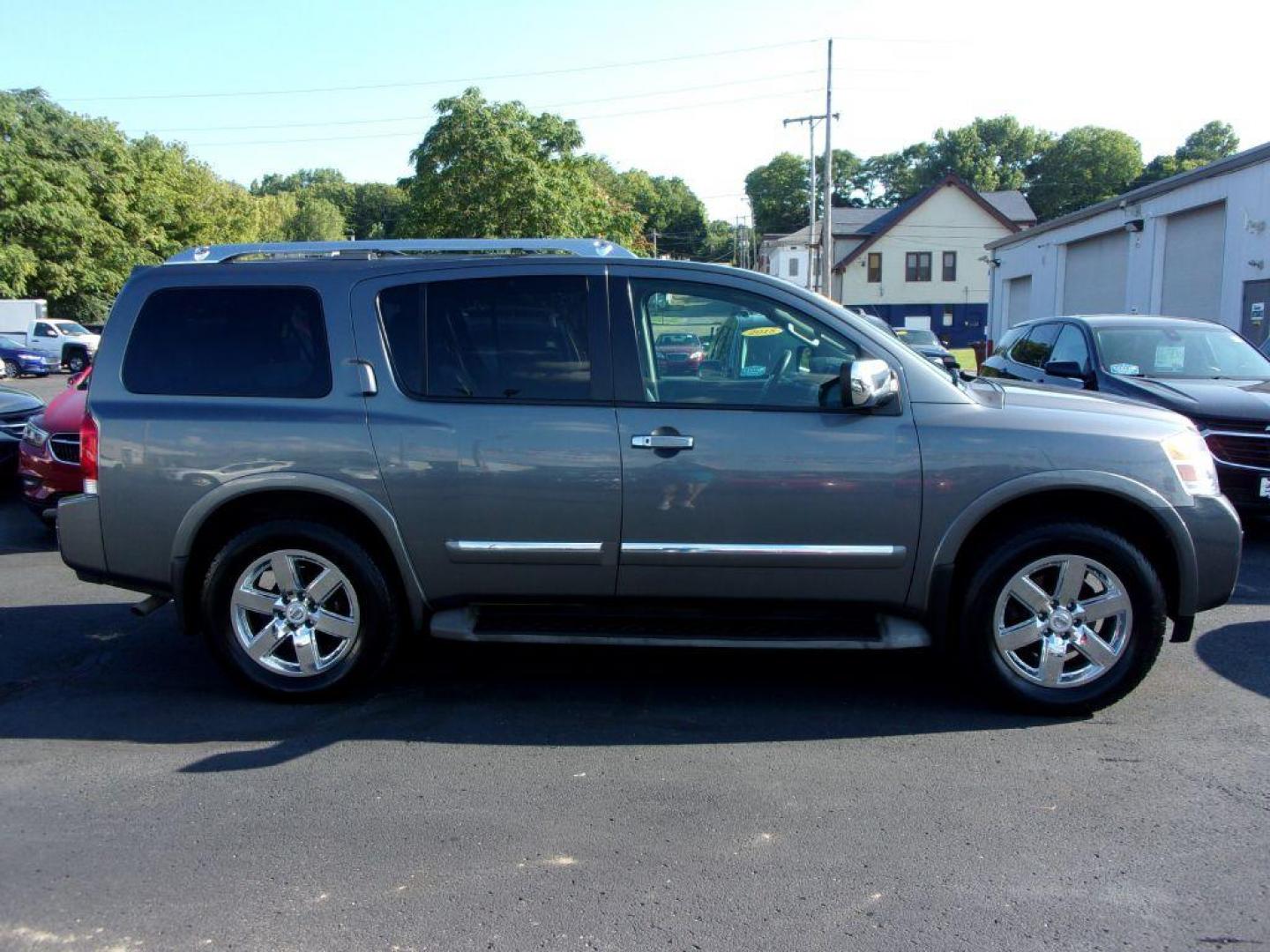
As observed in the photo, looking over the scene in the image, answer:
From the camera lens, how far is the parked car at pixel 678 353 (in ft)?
15.4

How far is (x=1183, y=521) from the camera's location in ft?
14.8

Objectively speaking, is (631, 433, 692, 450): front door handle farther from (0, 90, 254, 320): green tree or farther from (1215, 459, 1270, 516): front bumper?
(0, 90, 254, 320): green tree

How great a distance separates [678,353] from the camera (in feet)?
15.6

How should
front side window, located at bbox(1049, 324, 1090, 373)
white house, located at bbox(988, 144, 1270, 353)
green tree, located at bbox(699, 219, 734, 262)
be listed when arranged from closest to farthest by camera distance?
front side window, located at bbox(1049, 324, 1090, 373) → white house, located at bbox(988, 144, 1270, 353) → green tree, located at bbox(699, 219, 734, 262)

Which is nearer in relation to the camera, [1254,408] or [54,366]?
[1254,408]

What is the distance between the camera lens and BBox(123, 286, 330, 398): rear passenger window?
482cm

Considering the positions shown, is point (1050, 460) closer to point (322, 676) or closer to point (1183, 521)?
point (1183, 521)

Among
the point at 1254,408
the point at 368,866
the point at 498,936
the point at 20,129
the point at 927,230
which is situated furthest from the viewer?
the point at 927,230

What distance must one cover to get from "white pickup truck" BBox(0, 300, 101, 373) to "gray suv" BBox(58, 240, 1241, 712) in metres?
31.0

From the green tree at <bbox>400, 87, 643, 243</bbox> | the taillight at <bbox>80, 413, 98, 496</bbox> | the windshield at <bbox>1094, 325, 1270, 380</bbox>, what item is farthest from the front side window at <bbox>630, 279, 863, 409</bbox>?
the green tree at <bbox>400, 87, 643, 243</bbox>

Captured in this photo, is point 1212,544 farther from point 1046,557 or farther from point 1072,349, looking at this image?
point 1072,349

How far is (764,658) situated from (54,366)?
126 ft

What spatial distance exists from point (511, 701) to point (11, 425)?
302 inches

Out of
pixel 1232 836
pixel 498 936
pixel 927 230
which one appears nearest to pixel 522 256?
pixel 498 936
